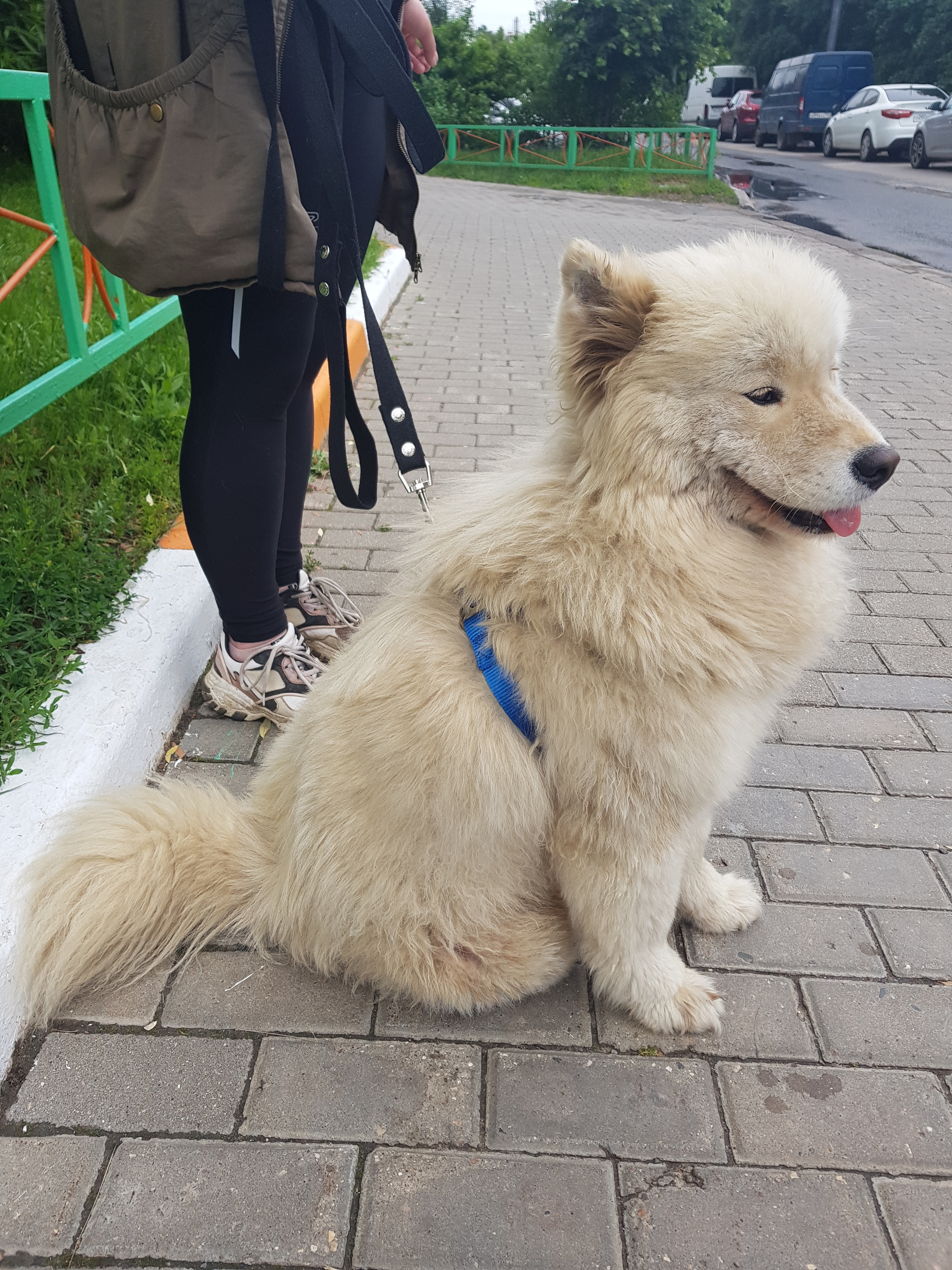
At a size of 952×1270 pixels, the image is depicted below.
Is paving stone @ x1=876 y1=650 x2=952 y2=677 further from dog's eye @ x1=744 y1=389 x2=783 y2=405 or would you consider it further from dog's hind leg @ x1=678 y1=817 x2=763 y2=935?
dog's eye @ x1=744 y1=389 x2=783 y2=405

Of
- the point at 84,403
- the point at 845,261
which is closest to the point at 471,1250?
the point at 84,403

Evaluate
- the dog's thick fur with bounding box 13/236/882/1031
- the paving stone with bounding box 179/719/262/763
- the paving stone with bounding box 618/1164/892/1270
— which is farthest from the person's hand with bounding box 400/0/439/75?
the paving stone with bounding box 618/1164/892/1270

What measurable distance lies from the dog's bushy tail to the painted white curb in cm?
6

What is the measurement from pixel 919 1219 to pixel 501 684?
1.21 m

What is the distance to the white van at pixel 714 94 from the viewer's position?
4338 cm

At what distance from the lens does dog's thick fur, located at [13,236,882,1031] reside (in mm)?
1594

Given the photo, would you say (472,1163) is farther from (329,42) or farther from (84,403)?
(84,403)

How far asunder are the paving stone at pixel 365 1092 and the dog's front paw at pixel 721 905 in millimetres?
639

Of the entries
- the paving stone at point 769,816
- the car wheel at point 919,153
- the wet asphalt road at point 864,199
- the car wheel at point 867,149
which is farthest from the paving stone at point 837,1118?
the car wheel at point 867,149

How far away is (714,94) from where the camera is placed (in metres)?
44.3

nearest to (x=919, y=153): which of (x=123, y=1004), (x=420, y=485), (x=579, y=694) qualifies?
(x=420, y=485)

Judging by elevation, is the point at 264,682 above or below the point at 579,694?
below

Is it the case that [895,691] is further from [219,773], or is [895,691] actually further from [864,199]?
[864,199]

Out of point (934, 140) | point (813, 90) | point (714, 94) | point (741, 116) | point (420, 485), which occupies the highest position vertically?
point (714, 94)
